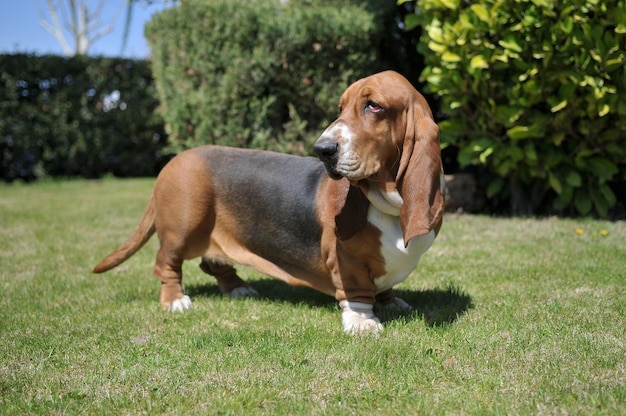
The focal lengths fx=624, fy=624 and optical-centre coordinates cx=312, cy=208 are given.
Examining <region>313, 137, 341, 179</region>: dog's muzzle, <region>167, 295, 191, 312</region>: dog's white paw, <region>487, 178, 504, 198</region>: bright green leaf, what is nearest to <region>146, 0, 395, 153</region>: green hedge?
<region>487, 178, 504, 198</region>: bright green leaf

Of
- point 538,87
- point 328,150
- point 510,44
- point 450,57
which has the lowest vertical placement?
point 328,150

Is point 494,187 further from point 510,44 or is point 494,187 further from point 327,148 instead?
point 327,148

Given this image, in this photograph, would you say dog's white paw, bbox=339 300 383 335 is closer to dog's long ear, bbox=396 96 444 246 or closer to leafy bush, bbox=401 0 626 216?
dog's long ear, bbox=396 96 444 246

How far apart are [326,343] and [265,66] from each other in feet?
15.7

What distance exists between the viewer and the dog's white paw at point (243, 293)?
15.5ft

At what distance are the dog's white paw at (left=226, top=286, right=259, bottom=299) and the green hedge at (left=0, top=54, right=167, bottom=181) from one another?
9646 mm

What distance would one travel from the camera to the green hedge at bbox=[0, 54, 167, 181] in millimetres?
12844

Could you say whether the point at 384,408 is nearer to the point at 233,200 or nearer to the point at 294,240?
the point at 294,240

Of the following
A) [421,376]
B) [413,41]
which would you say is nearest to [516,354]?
[421,376]

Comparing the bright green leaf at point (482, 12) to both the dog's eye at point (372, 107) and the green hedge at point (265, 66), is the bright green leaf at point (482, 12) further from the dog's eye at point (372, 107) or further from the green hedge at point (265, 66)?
the dog's eye at point (372, 107)

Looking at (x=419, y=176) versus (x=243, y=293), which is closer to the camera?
(x=419, y=176)

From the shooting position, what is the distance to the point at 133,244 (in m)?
4.55

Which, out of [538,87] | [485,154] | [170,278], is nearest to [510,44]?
[538,87]

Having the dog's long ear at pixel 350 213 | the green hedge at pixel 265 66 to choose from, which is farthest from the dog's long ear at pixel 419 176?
the green hedge at pixel 265 66
